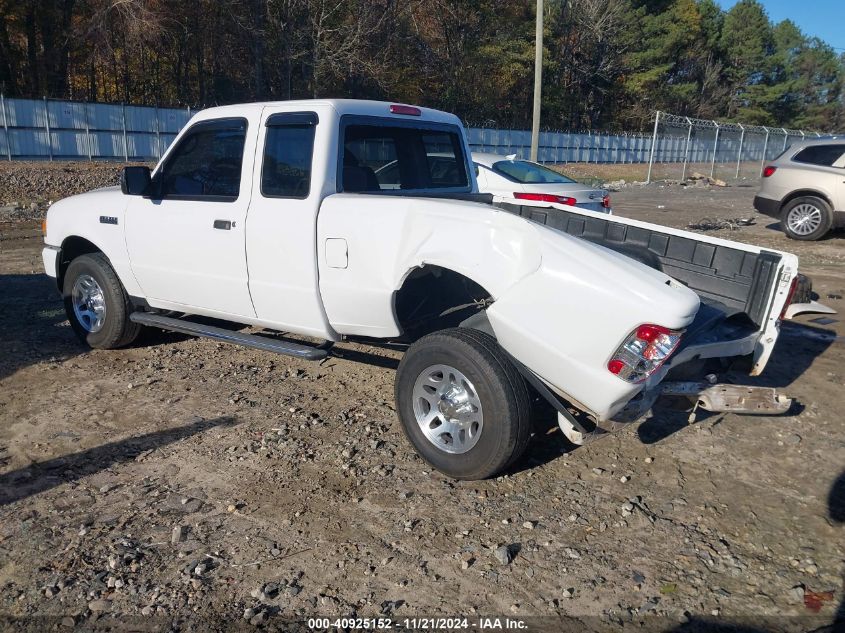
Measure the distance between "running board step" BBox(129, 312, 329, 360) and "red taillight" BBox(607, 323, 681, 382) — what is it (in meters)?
2.02

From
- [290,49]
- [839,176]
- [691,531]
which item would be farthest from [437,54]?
[691,531]

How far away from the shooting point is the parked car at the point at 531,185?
10258mm

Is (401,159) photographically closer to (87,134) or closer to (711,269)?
(711,269)

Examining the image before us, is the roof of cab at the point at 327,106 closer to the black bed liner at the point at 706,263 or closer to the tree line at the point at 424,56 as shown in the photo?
the black bed liner at the point at 706,263

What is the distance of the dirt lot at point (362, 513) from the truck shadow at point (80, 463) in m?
0.01

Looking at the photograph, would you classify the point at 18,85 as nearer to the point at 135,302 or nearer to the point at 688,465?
the point at 135,302

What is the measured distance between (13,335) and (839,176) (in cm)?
1320

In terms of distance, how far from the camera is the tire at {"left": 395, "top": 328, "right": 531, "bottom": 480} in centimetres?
364

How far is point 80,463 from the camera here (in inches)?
162

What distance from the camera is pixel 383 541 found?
3416 mm

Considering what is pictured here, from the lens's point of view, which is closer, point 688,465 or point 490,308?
point 490,308

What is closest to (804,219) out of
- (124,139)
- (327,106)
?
(327,106)

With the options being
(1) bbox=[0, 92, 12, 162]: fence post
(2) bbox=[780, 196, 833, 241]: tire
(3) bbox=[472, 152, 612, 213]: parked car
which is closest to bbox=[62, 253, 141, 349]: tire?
(3) bbox=[472, 152, 612, 213]: parked car

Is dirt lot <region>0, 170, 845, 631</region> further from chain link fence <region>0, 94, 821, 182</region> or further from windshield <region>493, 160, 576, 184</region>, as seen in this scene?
chain link fence <region>0, 94, 821, 182</region>
